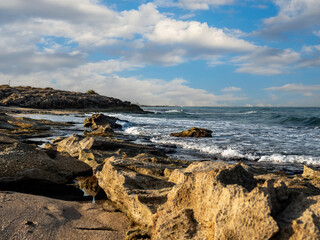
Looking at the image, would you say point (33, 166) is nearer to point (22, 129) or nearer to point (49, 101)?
point (22, 129)

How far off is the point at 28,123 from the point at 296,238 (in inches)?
677

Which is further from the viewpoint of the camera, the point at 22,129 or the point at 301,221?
the point at 22,129

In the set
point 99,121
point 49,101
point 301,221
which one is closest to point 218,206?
point 301,221

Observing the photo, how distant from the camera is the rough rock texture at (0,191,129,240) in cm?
358

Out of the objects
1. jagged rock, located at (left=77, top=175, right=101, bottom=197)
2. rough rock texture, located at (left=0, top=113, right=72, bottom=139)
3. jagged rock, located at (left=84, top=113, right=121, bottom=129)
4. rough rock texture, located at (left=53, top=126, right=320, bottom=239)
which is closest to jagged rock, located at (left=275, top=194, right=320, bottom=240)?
rough rock texture, located at (left=53, top=126, right=320, bottom=239)

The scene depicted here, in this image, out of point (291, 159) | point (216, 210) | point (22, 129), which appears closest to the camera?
point (216, 210)

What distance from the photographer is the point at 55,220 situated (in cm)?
395

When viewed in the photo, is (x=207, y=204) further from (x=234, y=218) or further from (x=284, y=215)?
(x=284, y=215)

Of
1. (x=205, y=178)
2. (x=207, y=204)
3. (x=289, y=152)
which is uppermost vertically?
(x=205, y=178)

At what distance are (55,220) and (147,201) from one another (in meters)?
1.46

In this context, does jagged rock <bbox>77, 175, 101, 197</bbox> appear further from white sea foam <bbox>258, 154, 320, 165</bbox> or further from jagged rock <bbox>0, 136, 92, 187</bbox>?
white sea foam <bbox>258, 154, 320, 165</bbox>

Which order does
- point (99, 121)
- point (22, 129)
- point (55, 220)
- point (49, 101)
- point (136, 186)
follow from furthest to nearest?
point (49, 101), point (99, 121), point (22, 129), point (136, 186), point (55, 220)

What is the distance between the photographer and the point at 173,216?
10.2 ft

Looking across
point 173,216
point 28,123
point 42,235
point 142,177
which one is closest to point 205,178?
point 173,216
